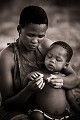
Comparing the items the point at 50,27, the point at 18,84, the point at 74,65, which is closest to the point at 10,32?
the point at 50,27

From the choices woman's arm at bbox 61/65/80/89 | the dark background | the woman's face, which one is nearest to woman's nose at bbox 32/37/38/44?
the woman's face

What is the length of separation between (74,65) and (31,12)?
0.96m

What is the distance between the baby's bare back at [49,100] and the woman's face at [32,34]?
205mm

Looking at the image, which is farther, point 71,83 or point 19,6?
point 19,6

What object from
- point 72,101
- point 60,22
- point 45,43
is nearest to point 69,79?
point 72,101

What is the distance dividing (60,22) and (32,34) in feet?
3.14

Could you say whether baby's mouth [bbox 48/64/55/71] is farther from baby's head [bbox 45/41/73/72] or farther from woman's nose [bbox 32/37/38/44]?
woman's nose [bbox 32/37/38/44]

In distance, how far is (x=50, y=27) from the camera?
8.54 feet

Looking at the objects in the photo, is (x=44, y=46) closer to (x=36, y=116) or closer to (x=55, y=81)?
(x=55, y=81)

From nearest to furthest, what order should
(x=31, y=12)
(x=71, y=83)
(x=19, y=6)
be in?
(x=31, y=12)
(x=71, y=83)
(x=19, y=6)

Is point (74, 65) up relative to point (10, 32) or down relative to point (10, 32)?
down

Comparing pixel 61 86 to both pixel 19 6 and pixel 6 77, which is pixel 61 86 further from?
pixel 19 6

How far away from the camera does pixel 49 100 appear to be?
172 cm

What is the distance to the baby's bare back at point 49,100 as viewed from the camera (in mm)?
1721
